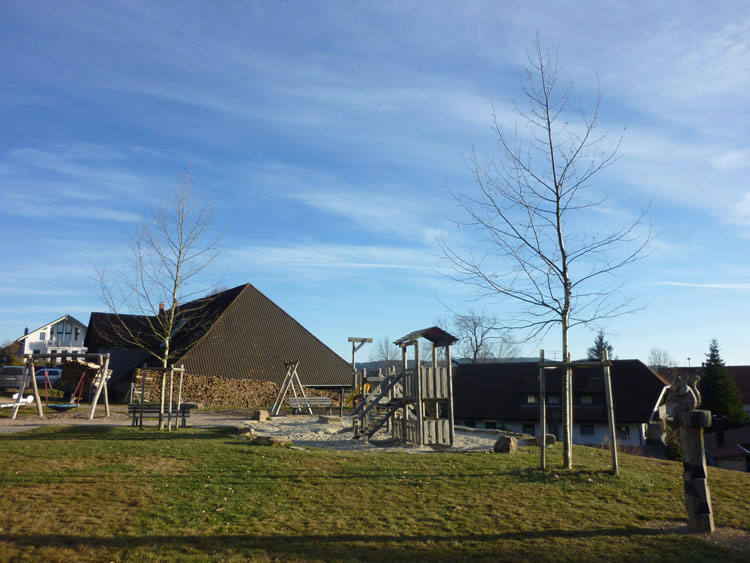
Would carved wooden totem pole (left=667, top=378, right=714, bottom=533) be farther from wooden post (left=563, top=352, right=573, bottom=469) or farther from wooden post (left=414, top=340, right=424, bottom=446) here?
wooden post (left=414, top=340, right=424, bottom=446)

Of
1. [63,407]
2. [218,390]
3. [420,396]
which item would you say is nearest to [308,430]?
[420,396]

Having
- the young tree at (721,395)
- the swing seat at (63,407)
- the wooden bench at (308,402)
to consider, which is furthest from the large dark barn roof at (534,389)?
the swing seat at (63,407)

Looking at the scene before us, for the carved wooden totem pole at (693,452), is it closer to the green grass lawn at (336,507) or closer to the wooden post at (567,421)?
the green grass lawn at (336,507)

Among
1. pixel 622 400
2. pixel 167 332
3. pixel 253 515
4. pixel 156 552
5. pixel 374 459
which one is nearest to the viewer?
pixel 156 552

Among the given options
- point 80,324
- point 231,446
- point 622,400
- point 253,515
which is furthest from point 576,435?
point 80,324

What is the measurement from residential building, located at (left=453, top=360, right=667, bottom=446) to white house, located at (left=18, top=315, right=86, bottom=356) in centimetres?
5026

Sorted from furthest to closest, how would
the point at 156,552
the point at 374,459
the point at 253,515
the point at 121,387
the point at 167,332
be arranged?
the point at 121,387 < the point at 167,332 < the point at 374,459 < the point at 253,515 < the point at 156,552

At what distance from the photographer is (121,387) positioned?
1344 inches

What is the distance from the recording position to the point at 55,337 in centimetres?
7088

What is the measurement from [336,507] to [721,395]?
173ft

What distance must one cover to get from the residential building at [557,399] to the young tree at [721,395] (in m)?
14.6

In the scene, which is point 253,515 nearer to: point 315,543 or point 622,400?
point 315,543

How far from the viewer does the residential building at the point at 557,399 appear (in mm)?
37750

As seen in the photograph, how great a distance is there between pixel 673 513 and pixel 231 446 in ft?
29.5
